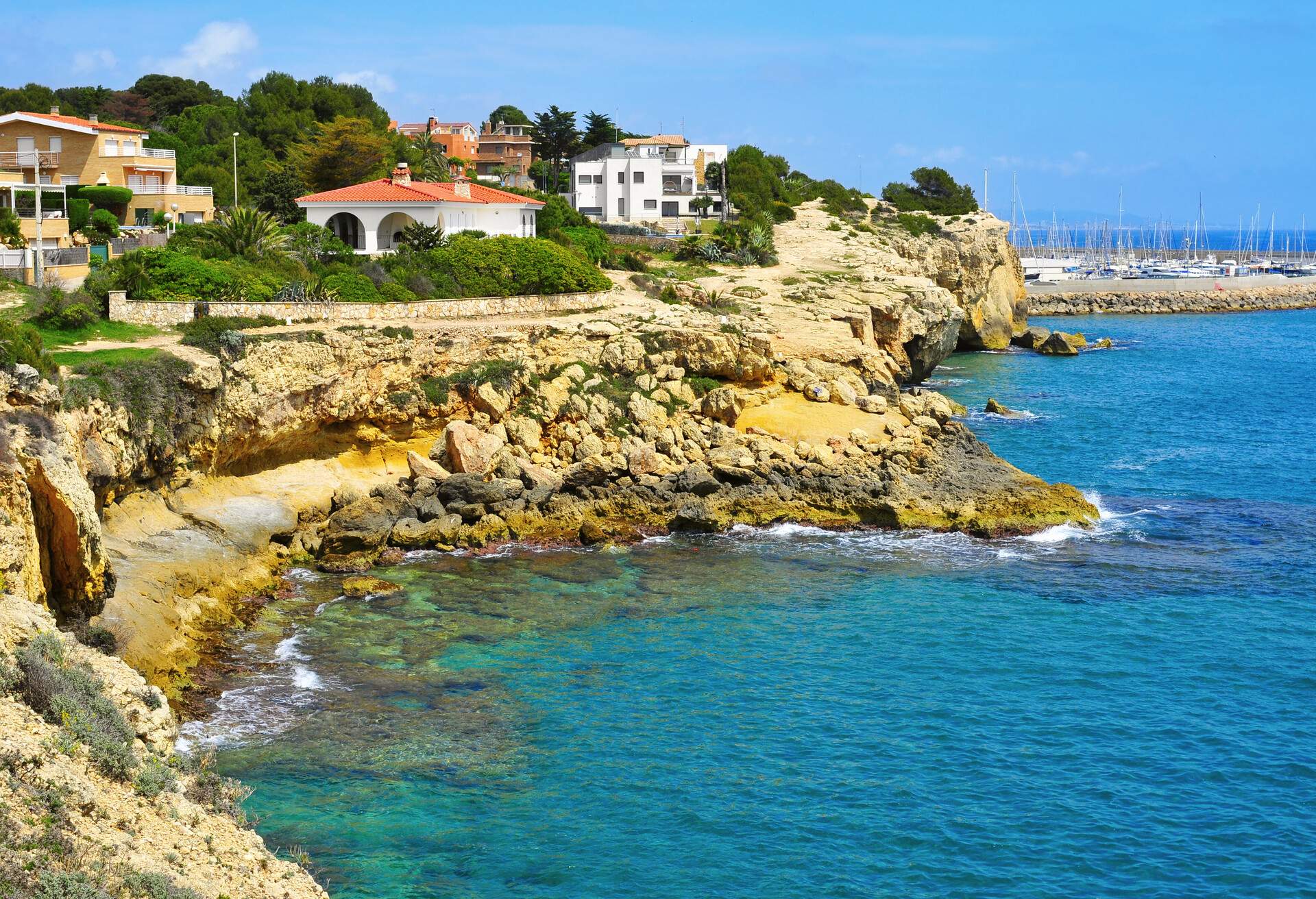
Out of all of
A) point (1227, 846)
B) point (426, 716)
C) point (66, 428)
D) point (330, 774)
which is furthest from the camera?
point (66, 428)

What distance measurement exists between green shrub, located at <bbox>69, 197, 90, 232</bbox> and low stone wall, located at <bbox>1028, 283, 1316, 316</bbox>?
292ft

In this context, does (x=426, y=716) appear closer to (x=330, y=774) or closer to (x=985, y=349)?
(x=330, y=774)

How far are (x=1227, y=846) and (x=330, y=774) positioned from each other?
1581 cm

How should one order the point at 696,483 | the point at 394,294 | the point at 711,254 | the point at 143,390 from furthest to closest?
the point at 711,254
the point at 394,294
the point at 696,483
the point at 143,390

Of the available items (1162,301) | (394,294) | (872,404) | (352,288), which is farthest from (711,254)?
(1162,301)

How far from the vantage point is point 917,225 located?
90938 mm

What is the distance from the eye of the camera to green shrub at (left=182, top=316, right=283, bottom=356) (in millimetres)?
38438

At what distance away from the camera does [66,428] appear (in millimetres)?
29453

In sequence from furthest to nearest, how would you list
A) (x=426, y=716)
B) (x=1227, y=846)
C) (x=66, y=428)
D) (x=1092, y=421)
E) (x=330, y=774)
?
1. (x=1092, y=421)
2. (x=66, y=428)
3. (x=426, y=716)
4. (x=330, y=774)
5. (x=1227, y=846)

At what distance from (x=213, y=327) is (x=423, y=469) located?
7.90 meters

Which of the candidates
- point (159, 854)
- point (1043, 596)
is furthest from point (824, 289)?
point (159, 854)

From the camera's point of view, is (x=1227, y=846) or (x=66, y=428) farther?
(x=66, y=428)

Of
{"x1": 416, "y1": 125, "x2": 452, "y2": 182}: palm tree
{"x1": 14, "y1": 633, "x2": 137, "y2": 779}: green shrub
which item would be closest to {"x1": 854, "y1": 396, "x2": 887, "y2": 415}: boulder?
{"x1": 416, "y1": 125, "x2": 452, "y2": 182}: palm tree

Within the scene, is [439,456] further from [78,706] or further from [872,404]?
[78,706]
